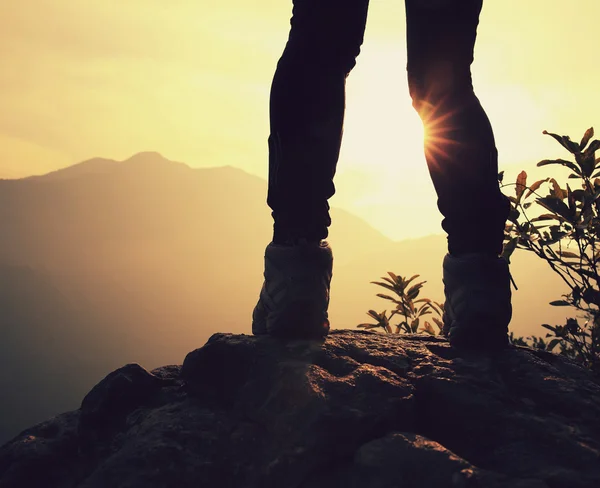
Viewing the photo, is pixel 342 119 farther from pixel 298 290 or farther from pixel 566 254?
pixel 566 254

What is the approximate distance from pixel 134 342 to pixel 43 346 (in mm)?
24476

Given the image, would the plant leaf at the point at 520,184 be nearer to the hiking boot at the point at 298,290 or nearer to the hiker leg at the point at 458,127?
the hiker leg at the point at 458,127

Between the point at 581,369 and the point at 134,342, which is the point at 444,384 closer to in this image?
the point at 581,369

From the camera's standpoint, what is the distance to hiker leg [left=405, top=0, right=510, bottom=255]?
2.60 m

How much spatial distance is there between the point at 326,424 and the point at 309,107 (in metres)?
1.44

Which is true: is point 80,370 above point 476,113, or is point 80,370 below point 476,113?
below

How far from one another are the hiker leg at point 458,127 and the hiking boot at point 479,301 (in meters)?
0.09

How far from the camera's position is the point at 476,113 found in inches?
104

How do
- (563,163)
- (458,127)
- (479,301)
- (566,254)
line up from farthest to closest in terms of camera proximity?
(566,254)
(563,163)
(458,127)
(479,301)

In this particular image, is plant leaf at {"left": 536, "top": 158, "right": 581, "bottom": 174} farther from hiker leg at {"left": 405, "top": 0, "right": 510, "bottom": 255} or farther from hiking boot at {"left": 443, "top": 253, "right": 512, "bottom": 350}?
hiking boot at {"left": 443, "top": 253, "right": 512, "bottom": 350}

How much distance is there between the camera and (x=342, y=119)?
2686mm

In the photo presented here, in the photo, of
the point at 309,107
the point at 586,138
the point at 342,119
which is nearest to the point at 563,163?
the point at 586,138

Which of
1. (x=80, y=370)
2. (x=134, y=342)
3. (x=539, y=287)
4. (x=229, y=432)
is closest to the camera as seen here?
(x=229, y=432)

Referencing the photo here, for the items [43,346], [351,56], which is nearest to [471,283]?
[351,56]
